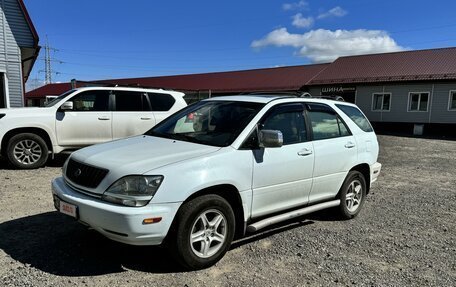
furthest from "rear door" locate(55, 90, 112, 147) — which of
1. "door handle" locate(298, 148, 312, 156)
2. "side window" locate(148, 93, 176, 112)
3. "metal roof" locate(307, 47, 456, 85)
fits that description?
"metal roof" locate(307, 47, 456, 85)

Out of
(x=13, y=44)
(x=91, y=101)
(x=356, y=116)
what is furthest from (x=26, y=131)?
(x=13, y=44)

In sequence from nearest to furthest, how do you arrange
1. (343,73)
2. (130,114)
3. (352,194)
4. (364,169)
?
1. (352,194)
2. (364,169)
3. (130,114)
4. (343,73)

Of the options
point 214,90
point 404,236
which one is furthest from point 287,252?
point 214,90

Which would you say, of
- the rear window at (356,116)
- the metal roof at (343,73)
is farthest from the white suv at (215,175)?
the metal roof at (343,73)

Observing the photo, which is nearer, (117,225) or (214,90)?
(117,225)

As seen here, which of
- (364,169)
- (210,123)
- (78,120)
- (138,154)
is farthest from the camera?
(78,120)

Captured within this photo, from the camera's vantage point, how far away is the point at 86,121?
8633mm

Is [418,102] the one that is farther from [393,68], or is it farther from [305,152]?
[305,152]

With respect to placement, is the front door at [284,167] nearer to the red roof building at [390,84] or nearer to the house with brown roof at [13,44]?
the house with brown roof at [13,44]

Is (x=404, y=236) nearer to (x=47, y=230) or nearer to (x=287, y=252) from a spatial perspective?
(x=287, y=252)

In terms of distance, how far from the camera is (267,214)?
14.4 ft

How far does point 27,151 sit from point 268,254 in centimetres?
623

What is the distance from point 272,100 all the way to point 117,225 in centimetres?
240

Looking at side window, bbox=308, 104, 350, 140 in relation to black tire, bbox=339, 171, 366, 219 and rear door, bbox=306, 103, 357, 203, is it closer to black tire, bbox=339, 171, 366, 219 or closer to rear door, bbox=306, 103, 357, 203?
rear door, bbox=306, 103, 357, 203
